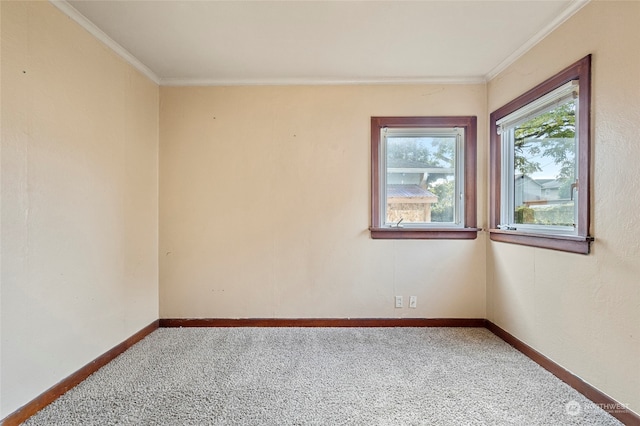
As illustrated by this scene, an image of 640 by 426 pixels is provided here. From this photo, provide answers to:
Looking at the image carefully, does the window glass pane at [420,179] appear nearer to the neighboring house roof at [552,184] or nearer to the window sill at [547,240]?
the window sill at [547,240]

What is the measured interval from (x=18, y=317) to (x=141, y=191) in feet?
4.27

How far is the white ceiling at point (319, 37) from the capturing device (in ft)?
6.08

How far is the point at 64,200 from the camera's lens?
73.0 inches

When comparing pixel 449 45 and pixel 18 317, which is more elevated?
pixel 449 45

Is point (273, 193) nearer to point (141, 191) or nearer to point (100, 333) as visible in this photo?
point (141, 191)

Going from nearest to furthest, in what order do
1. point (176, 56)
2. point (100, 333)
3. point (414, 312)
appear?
point (100, 333) → point (176, 56) → point (414, 312)

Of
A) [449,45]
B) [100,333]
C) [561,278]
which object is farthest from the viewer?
[449,45]

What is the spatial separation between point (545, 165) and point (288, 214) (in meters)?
2.19

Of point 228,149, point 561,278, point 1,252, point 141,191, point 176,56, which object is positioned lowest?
point 561,278

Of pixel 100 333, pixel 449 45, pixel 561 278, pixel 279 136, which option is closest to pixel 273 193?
pixel 279 136

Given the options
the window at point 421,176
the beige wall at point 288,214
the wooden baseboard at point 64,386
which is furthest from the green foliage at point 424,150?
the wooden baseboard at point 64,386

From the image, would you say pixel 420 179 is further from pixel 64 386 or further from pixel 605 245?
pixel 64 386

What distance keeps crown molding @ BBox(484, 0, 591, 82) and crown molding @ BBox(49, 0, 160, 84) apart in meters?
3.19

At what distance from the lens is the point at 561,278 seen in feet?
6.43
